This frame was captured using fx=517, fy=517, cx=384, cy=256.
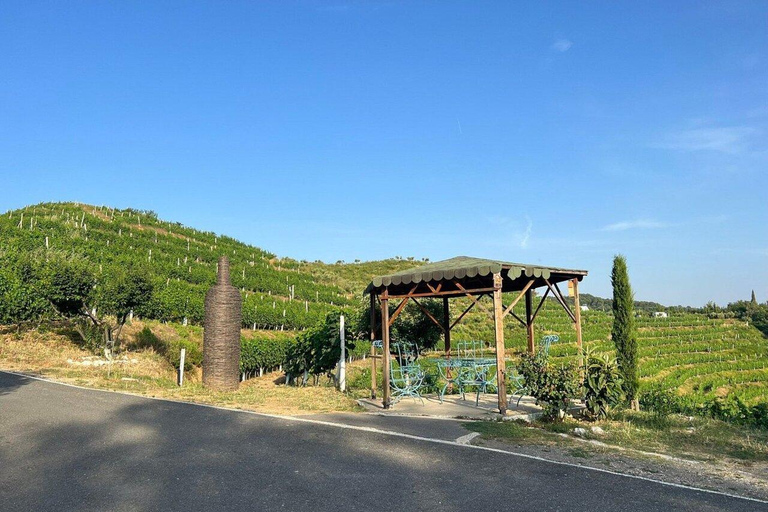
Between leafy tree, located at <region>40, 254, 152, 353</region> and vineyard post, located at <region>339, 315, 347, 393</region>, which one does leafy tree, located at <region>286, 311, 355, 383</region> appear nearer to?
vineyard post, located at <region>339, 315, 347, 393</region>

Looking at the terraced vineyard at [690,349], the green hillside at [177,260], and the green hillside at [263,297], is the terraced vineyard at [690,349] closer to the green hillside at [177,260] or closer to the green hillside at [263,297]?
the green hillside at [263,297]

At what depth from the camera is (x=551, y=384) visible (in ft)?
27.9

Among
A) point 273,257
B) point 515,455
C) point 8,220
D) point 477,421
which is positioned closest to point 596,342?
point 477,421

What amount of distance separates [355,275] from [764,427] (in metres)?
53.1

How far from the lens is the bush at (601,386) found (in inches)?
337

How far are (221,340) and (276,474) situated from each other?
740 cm

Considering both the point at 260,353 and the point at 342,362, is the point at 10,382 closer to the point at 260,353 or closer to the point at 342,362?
the point at 342,362

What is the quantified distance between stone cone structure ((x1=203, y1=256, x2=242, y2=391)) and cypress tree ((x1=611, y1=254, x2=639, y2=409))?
862 centimetres

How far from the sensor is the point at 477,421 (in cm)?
853

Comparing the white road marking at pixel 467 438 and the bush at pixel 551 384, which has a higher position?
the bush at pixel 551 384

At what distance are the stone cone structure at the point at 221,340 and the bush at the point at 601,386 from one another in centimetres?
783

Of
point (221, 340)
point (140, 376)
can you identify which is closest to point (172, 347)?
point (140, 376)

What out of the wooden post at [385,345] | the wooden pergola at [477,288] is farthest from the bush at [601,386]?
the wooden post at [385,345]

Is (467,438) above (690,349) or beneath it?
above
